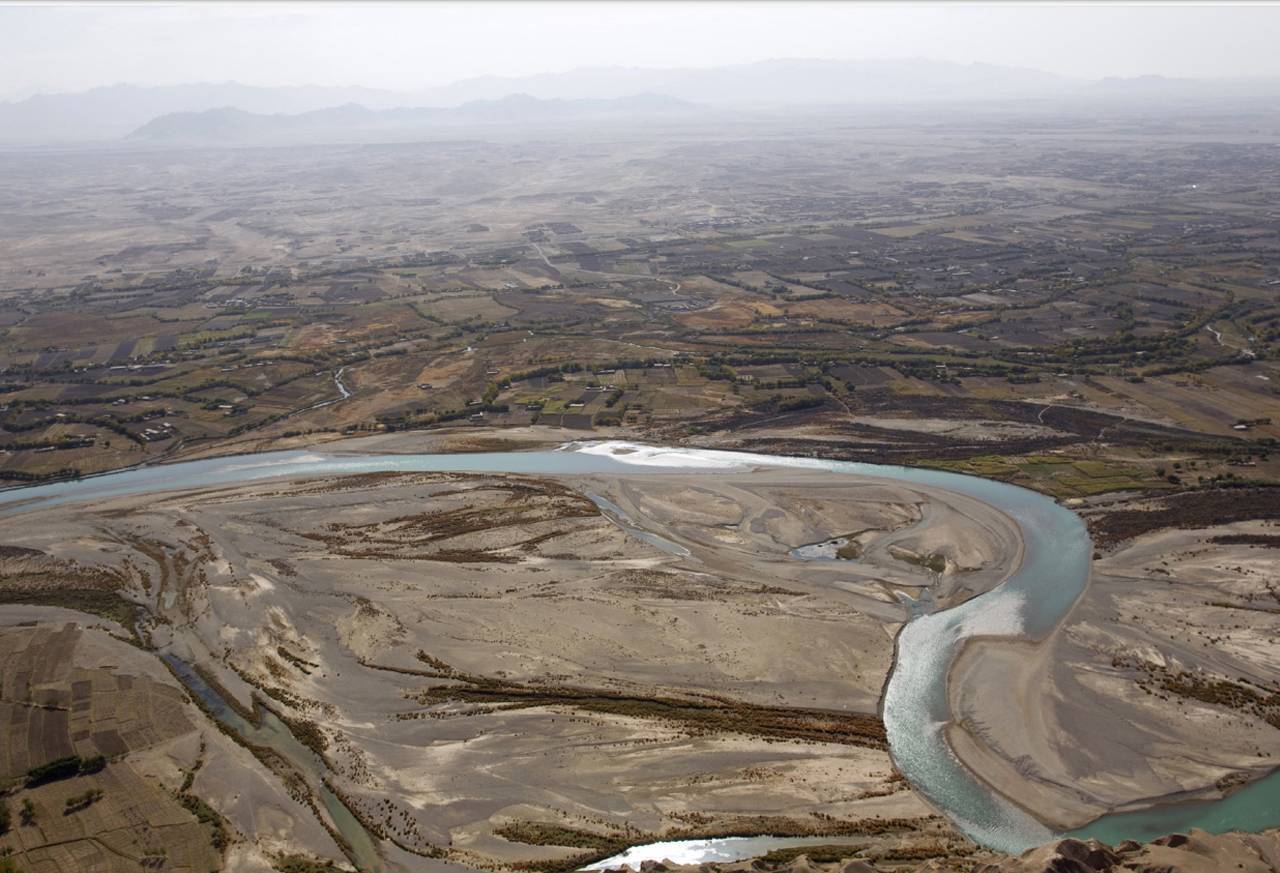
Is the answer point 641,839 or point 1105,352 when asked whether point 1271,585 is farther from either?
point 1105,352

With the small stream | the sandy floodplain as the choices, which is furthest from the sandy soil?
the small stream

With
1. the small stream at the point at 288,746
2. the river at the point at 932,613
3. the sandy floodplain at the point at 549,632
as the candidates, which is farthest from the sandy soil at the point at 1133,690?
the small stream at the point at 288,746

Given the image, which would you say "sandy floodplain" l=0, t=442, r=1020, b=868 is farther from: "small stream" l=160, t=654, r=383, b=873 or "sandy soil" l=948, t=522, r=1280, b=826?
"sandy soil" l=948, t=522, r=1280, b=826

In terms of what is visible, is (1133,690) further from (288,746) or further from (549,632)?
(288,746)

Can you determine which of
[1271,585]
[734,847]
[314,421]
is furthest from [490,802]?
[314,421]

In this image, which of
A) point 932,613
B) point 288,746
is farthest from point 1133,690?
point 288,746
